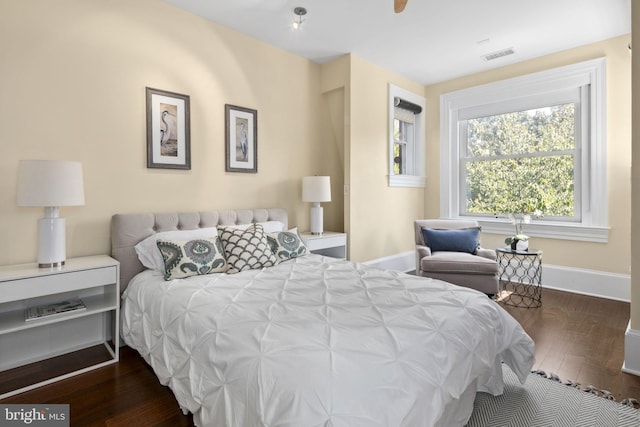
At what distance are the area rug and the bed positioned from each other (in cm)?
11

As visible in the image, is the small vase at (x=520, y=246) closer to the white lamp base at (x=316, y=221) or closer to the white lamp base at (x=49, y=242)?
the white lamp base at (x=316, y=221)

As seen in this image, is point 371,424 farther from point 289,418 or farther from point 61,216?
point 61,216

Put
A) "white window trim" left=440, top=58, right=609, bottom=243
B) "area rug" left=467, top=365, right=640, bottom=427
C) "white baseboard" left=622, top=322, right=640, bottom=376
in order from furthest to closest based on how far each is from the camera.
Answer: "white window trim" left=440, top=58, right=609, bottom=243, "white baseboard" left=622, top=322, right=640, bottom=376, "area rug" left=467, top=365, right=640, bottom=427

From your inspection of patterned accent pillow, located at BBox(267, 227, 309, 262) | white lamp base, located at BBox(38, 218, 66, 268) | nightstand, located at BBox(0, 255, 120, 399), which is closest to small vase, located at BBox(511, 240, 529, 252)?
patterned accent pillow, located at BBox(267, 227, 309, 262)

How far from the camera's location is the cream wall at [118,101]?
2281mm

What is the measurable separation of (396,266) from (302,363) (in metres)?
3.68

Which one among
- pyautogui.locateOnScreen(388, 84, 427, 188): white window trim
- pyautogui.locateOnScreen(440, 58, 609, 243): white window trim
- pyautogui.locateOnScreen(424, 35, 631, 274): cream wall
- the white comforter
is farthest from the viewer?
pyautogui.locateOnScreen(388, 84, 427, 188): white window trim

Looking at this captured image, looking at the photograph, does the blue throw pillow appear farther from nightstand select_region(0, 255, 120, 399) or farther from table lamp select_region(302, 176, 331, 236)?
nightstand select_region(0, 255, 120, 399)

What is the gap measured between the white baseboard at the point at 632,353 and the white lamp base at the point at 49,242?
380 cm

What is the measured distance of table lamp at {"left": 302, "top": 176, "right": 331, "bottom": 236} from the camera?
3.71 m

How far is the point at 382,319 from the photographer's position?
1.53m

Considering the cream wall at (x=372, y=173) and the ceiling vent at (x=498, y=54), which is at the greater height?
the ceiling vent at (x=498, y=54)

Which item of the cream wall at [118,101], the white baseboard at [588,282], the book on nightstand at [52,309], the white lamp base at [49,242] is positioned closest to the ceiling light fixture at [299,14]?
the cream wall at [118,101]

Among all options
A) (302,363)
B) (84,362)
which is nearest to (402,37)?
(302,363)
